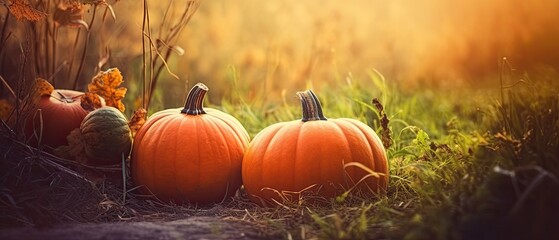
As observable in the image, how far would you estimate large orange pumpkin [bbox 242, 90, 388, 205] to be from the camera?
2.68 meters

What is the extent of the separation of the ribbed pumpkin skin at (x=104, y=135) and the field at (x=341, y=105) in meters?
0.11

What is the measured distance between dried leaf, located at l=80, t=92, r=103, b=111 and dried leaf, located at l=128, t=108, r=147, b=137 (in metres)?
0.18

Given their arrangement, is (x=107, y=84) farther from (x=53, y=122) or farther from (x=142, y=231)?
(x=142, y=231)

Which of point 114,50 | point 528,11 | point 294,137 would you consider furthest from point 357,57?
point 294,137

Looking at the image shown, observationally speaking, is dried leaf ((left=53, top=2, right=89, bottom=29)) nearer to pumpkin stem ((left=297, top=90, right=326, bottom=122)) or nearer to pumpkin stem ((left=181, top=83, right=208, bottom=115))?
pumpkin stem ((left=181, top=83, right=208, bottom=115))

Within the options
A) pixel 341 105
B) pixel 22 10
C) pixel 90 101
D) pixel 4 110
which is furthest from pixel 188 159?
pixel 341 105

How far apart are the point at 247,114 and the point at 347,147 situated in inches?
50.8

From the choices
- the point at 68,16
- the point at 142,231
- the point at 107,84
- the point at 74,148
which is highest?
the point at 68,16

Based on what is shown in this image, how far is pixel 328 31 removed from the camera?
544 centimetres

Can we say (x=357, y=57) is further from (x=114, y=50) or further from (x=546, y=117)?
Result: (x=546, y=117)

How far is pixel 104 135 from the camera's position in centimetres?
278

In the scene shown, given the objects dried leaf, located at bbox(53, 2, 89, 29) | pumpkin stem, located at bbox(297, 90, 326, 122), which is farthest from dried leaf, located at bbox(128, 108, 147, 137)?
pumpkin stem, located at bbox(297, 90, 326, 122)

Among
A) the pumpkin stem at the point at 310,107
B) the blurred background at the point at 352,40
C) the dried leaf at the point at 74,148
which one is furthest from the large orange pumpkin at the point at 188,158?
the blurred background at the point at 352,40

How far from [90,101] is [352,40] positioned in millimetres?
3512
